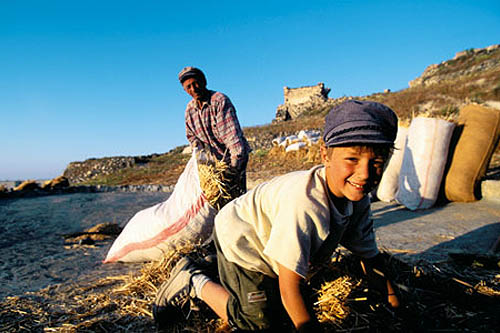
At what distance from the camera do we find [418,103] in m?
17.5

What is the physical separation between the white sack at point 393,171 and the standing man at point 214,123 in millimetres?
2871

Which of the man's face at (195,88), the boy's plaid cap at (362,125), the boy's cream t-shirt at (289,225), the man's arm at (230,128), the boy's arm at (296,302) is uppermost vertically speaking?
the man's face at (195,88)

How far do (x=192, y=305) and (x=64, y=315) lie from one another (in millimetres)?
858

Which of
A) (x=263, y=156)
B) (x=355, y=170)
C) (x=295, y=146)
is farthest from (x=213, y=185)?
(x=263, y=156)

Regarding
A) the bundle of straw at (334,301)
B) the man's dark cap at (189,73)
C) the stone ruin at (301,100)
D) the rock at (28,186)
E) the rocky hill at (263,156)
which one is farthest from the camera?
the stone ruin at (301,100)

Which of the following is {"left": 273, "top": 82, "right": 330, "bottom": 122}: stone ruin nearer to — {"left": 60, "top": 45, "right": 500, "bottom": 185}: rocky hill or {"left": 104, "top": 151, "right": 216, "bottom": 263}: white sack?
{"left": 60, "top": 45, "right": 500, "bottom": 185}: rocky hill

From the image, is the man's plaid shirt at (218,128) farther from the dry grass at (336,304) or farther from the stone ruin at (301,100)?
the stone ruin at (301,100)

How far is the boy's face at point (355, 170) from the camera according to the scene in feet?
3.92

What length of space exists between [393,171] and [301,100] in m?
35.6

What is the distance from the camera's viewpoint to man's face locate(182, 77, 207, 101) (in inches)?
118

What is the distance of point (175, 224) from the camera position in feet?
7.95

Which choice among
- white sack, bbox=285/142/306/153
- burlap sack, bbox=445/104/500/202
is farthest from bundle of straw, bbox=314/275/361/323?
white sack, bbox=285/142/306/153

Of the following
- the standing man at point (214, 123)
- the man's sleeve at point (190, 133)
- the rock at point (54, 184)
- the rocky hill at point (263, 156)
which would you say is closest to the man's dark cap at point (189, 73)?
the standing man at point (214, 123)

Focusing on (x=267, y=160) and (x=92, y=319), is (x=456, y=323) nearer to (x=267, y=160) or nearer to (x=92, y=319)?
(x=92, y=319)
